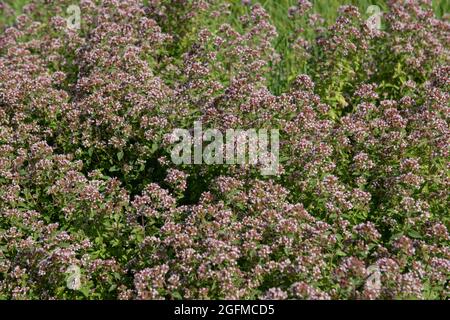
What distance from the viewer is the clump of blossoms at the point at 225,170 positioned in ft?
16.8

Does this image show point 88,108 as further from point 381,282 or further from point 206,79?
point 381,282

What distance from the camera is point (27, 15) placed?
32.5ft

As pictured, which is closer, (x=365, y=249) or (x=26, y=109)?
(x=365, y=249)

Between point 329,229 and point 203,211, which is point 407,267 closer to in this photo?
point 329,229

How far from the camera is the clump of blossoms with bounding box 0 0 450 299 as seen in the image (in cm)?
511

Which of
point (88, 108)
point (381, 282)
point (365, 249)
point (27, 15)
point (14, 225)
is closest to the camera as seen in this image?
point (381, 282)

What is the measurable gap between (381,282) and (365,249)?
41cm

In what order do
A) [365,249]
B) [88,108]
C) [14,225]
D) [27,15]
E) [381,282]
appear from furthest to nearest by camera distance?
[27,15]
[88,108]
[14,225]
[365,249]
[381,282]

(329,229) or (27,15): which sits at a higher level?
(27,15)

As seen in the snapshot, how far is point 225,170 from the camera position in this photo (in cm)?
622

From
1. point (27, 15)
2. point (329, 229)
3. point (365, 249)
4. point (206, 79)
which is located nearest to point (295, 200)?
point (329, 229)
